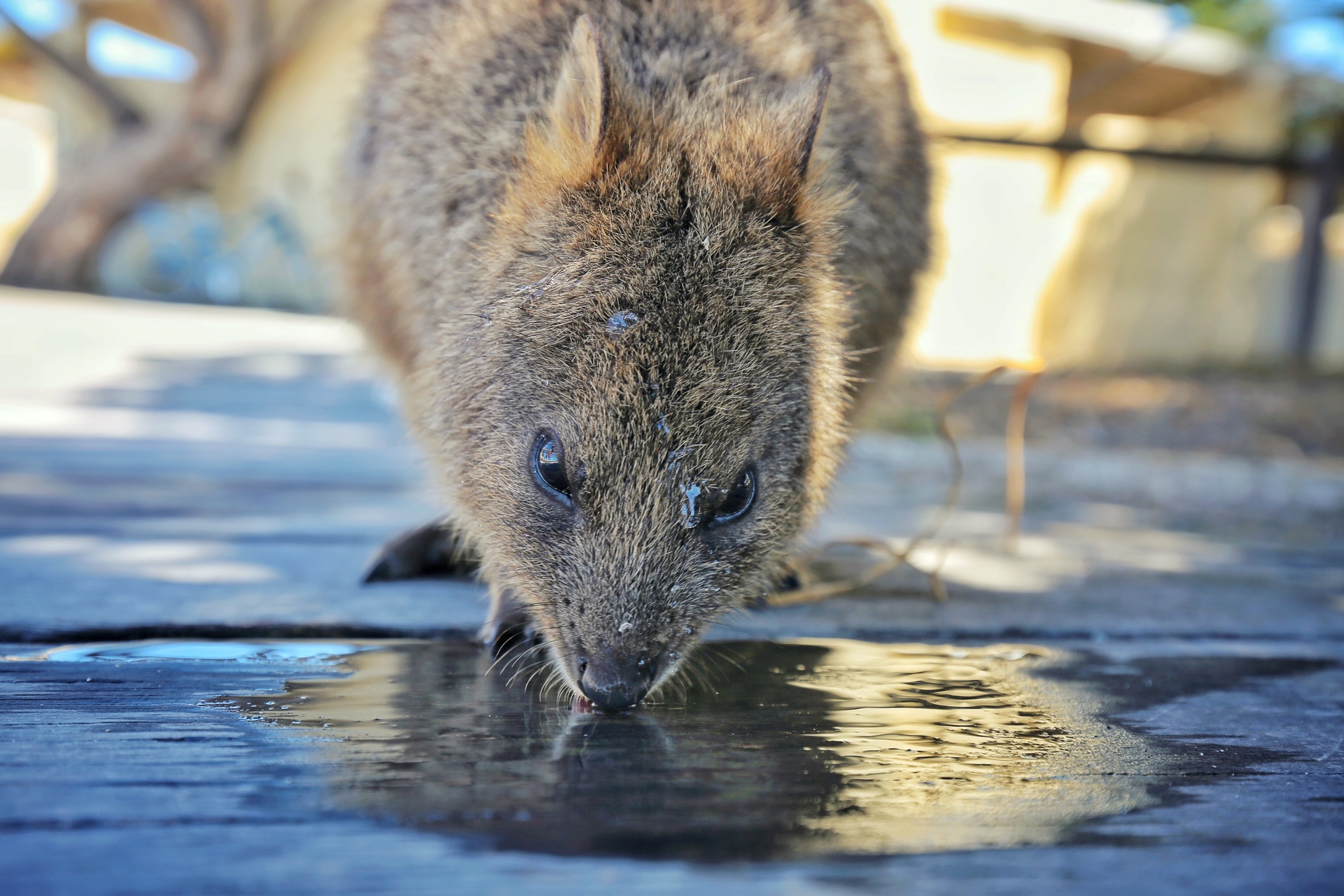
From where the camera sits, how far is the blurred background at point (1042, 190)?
10805 millimetres

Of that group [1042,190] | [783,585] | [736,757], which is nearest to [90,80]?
[1042,190]

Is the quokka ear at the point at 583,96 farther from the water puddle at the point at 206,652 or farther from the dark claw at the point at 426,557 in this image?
the water puddle at the point at 206,652

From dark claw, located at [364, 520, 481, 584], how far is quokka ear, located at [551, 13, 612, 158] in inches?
36.9

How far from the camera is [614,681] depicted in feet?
5.45

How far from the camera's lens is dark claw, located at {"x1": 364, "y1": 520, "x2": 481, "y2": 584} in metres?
2.46

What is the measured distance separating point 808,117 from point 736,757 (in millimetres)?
1282

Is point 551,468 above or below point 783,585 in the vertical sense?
above

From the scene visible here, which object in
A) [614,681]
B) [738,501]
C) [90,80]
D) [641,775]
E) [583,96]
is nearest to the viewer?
[641,775]

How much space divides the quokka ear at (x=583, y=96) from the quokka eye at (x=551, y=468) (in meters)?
0.57

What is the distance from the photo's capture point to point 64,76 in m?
18.8

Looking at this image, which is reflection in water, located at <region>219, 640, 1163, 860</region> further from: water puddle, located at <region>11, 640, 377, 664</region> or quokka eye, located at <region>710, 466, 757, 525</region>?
quokka eye, located at <region>710, 466, 757, 525</region>

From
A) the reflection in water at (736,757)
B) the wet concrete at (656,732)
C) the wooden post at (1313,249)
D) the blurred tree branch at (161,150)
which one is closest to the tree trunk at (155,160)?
the blurred tree branch at (161,150)

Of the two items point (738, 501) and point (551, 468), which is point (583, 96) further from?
point (738, 501)

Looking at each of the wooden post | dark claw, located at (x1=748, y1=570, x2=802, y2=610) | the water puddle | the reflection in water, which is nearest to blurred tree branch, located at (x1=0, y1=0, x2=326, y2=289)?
the wooden post
